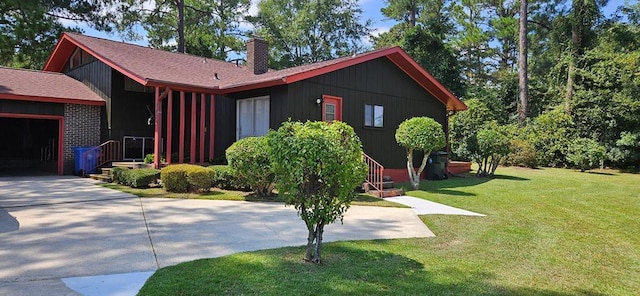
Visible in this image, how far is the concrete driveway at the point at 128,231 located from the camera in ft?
13.2

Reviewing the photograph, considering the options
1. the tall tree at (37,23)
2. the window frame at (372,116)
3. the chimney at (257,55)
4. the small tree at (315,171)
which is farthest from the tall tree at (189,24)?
the small tree at (315,171)

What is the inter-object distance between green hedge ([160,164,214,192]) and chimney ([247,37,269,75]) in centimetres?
689

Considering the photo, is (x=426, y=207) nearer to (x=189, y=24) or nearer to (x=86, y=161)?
(x=86, y=161)

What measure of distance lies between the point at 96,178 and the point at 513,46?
33902 millimetres

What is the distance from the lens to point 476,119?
22516 millimetres

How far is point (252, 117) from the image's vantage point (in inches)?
480

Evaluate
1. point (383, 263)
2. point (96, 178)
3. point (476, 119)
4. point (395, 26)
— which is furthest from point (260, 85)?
point (395, 26)

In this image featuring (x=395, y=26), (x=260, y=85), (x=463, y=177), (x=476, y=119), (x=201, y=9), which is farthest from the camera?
(x=395, y=26)

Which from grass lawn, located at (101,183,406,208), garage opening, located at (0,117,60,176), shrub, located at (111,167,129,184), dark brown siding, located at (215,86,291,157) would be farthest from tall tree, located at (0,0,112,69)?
grass lawn, located at (101,183,406,208)

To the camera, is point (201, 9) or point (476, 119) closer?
point (476, 119)

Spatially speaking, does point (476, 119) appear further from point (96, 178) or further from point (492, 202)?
point (96, 178)

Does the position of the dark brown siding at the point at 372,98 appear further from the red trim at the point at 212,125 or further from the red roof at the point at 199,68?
the red trim at the point at 212,125

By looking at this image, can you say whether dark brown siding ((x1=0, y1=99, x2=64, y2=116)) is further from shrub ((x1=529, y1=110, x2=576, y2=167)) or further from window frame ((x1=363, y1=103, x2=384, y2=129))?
shrub ((x1=529, y1=110, x2=576, y2=167))

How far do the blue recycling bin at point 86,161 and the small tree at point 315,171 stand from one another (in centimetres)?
1118
